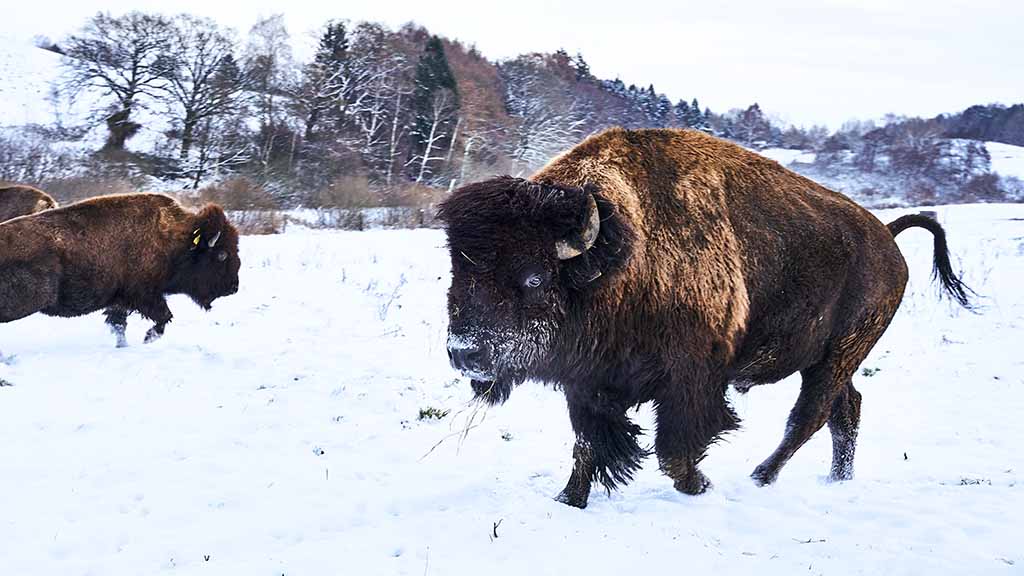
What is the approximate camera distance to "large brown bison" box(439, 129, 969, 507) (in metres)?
3.71

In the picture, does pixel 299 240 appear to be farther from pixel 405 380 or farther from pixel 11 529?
pixel 11 529

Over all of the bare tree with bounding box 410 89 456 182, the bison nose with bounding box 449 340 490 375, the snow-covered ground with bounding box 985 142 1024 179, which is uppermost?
the snow-covered ground with bounding box 985 142 1024 179

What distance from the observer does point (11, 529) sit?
154 inches

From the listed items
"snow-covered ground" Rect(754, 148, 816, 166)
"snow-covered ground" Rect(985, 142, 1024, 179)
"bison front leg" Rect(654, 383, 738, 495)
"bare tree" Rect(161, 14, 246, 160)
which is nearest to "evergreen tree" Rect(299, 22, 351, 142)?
"bare tree" Rect(161, 14, 246, 160)

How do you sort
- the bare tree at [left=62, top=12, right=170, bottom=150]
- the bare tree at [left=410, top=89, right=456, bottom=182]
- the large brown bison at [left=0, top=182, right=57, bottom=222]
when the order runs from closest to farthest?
1. the large brown bison at [left=0, top=182, right=57, bottom=222]
2. the bare tree at [left=62, top=12, right=170, bottom=150]
3. the bare tree at [left=410, top=89, right=456, bottom=182]

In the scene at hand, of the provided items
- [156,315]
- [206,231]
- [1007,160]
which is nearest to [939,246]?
[206,231]

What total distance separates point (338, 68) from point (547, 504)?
149ft

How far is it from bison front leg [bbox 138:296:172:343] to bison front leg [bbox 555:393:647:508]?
6414mm

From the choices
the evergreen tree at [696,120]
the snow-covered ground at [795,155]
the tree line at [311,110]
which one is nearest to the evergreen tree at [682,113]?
the evergreen tree at [696,120]

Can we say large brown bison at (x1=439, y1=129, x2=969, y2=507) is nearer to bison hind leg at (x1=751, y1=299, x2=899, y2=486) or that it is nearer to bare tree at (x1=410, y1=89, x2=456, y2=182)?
bison hind leg at (x1=751, y1=299, x2=899, y2=486)

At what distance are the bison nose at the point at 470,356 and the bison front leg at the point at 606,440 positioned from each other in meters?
0.87

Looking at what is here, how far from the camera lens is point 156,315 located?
28.8 feet

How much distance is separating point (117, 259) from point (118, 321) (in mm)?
742

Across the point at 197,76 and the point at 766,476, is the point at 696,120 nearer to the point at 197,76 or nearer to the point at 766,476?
the point at 197,76
